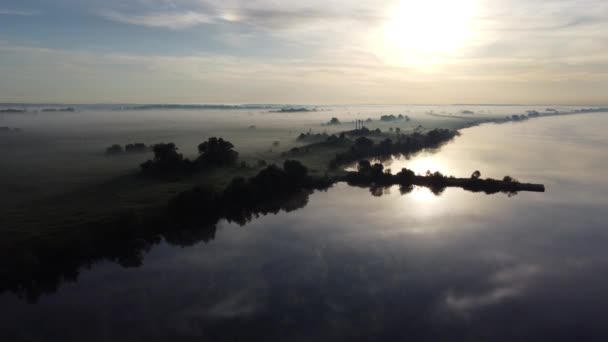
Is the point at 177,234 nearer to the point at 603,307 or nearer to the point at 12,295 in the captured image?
the point at 12,295

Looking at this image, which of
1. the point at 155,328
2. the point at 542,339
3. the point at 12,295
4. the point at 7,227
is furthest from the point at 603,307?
the point at 7,227

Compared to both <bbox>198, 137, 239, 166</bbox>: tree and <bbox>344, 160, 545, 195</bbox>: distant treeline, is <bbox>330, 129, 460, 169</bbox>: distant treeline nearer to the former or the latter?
<bbox>344, 160, 545, 195</bbox>: distant treeline

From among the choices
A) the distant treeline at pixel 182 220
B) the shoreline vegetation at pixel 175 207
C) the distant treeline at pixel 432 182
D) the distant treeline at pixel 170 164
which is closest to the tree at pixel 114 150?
the distant treeline at pixel 170 164

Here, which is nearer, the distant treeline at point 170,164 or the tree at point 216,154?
the distant treeline at point 170,164

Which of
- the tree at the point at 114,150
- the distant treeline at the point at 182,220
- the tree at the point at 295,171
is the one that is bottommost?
the distant treeline at the point at 182,220

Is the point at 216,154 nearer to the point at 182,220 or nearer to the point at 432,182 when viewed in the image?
the point at 182,220

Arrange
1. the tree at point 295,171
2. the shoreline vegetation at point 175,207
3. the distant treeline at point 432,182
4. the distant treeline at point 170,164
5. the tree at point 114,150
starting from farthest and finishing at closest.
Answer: the tree at point 114,150 < the distant treeline at point 170,164 < the distant treeline at point 432,182 < the tree at point 295,171 < the shoreline vegetation at point 175,207

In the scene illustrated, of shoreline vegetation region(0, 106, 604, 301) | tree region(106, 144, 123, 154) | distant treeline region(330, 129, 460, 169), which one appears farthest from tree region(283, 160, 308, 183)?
tree region(106, 144, 123, 154)

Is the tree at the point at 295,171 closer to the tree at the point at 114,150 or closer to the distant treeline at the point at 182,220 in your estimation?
the distant treeline at the point at 182,220

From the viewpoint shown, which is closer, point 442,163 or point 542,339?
point 542,339
